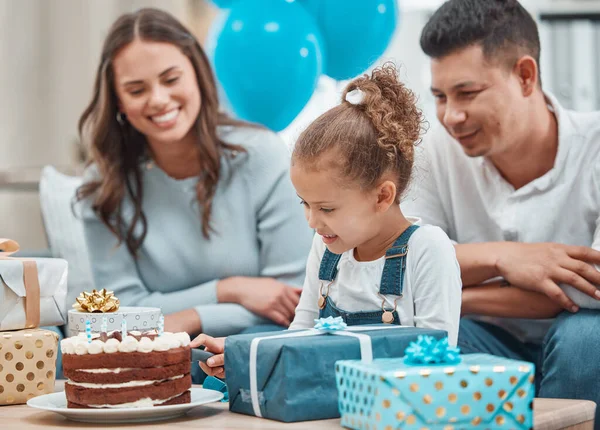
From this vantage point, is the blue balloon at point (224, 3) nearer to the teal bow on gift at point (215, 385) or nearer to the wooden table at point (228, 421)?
the teal bow on gift at point (215, 385)

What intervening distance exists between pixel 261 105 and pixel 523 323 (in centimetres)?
105

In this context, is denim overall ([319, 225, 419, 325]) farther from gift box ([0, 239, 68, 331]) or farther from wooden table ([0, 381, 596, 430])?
gift box ([0, 239, 68, 331])

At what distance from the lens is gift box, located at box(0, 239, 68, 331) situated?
1.39 meters

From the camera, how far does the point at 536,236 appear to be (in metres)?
1.83

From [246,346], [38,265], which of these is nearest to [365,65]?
[38,265]

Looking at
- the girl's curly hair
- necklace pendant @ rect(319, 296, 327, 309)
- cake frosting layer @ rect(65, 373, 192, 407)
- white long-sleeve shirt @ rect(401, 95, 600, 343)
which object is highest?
the girl's curly hair

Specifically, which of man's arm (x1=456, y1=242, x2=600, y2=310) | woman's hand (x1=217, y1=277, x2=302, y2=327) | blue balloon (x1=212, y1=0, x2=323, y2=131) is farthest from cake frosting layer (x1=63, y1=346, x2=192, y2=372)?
blue balloon (x1=212, y1=0, x2=323, y2=131)

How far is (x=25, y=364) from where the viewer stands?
139cm

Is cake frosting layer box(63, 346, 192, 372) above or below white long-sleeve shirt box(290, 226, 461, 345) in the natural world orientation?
below

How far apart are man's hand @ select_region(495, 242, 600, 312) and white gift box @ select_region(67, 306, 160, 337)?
27.3 inches

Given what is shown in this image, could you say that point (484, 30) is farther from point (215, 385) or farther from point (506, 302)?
point (215, 385)

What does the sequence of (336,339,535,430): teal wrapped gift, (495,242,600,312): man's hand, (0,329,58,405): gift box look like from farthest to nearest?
(495,242,600,312): man's hand
(0,329,58,405): gift box
(336,339,535,430): teal wrapped gift

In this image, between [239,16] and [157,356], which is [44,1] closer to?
[239,16]

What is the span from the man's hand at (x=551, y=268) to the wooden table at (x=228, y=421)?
1.43ft
